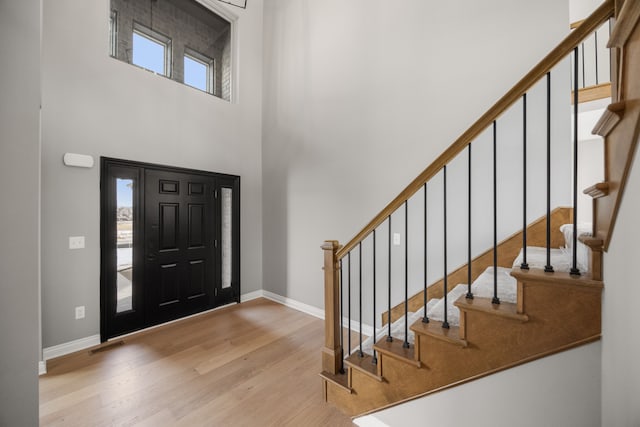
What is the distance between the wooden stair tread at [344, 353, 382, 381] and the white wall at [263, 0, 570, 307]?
1519 mm

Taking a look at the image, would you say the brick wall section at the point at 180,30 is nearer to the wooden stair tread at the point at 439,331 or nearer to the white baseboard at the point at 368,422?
the wooden stair tread at the point at 439,331

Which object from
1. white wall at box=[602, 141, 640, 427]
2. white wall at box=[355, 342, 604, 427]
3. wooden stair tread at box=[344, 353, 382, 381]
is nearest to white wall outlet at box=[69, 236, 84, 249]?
wooden stair tread at box=[344, 353, 382, 381]

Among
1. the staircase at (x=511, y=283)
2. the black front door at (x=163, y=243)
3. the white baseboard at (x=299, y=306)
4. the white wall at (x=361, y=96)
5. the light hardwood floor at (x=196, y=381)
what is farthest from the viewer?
the white baseboard at (x=299, y=306)

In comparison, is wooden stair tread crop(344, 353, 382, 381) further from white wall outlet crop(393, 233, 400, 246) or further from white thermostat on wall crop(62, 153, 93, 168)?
white thermostat on wall crop(62, 153, 93, 168)

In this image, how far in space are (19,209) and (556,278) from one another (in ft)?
7.41

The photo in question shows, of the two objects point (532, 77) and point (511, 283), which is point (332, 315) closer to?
point (511, 283)

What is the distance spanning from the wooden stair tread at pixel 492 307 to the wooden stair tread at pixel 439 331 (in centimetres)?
18

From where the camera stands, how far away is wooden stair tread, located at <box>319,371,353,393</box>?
6.26 feet

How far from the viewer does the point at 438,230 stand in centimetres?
261

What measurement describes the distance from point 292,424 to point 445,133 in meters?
2.74

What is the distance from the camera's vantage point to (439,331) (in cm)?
145

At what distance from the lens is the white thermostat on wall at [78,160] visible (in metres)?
2.66

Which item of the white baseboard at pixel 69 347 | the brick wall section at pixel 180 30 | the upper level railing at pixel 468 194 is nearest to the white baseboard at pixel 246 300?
the white baseboard at pixel 69 347

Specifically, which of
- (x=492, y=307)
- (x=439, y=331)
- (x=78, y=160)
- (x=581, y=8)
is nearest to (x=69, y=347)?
(x=78, y=160)
